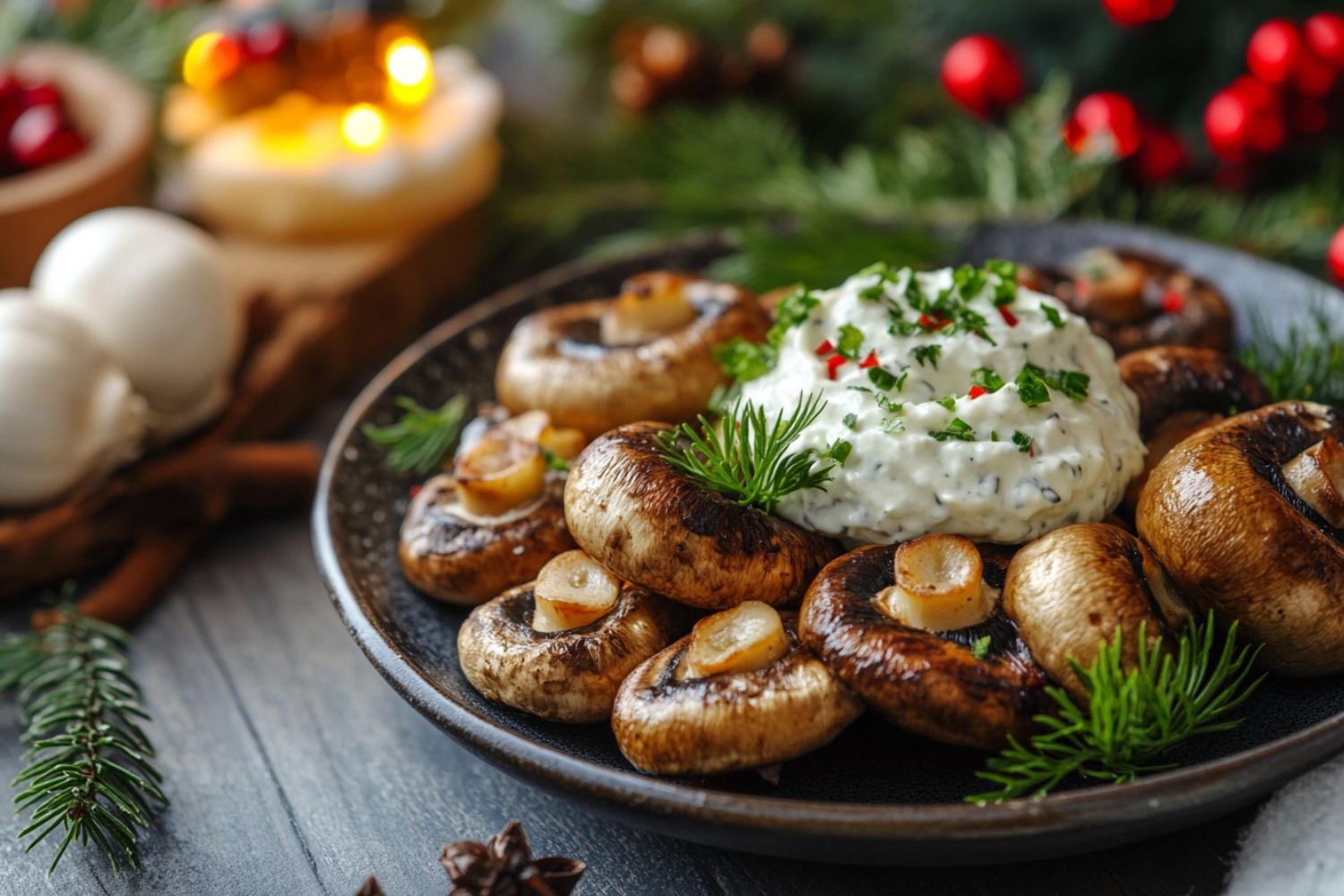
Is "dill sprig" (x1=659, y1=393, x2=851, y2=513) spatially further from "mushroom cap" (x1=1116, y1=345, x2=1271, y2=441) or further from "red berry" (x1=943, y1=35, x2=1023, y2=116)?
"red berry" (x1=943, y1=35, x2=1023, y2=116)

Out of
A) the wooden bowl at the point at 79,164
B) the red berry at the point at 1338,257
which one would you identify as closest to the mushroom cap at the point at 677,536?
the red berry at the point at 1338,257

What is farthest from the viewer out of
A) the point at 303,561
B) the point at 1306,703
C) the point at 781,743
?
the point at 303,561

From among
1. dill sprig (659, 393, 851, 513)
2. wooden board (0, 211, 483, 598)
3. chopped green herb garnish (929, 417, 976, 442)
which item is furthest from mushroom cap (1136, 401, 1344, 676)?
wooden board (0, 211, 483, 598)

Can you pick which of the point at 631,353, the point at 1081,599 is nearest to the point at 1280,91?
the point at 631,353

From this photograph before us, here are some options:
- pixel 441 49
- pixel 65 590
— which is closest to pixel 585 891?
pixel 65 590

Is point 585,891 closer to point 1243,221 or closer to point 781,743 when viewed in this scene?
point 781,743

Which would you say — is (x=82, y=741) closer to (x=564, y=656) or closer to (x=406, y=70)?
(x=564, y=656)
